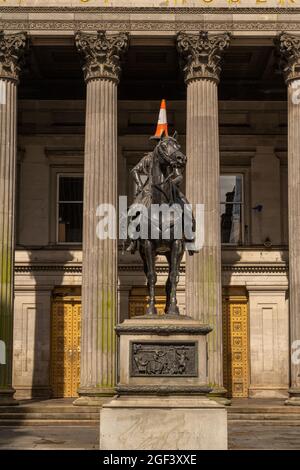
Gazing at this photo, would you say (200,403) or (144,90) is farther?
(144,90)

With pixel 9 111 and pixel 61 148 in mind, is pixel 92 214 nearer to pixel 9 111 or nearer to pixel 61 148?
Answer: pixel 9 111

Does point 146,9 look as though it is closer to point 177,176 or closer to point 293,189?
point 293,189

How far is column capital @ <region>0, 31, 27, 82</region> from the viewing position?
30.1 m

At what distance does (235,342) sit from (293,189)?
7450 millimetres

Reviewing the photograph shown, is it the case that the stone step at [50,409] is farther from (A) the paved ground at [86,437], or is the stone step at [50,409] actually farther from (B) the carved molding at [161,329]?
(B) the carved molding at [161,329]

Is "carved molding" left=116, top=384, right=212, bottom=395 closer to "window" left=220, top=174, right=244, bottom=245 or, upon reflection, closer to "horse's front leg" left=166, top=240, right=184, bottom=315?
"horse's front leg" left=166, top=240, right=184, bottom=315

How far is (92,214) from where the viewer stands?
29.2m

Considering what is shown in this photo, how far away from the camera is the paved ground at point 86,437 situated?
19.6m

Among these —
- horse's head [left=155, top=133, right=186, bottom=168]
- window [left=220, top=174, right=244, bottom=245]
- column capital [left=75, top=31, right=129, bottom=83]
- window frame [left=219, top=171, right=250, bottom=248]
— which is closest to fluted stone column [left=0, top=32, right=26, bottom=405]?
column capital [left=75, top=31, right=129, bottom=83]

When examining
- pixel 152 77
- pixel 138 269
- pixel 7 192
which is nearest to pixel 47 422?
pixel 7 192

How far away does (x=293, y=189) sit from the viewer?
29781mm

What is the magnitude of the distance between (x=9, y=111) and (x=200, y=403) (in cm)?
1642
